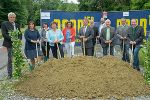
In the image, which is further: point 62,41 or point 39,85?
point 62,41

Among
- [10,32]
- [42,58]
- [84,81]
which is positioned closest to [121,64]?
[84,81]

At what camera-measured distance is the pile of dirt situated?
10578 millimetres

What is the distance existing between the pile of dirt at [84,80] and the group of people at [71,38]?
1.82 metres

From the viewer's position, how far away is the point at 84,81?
36.2ft

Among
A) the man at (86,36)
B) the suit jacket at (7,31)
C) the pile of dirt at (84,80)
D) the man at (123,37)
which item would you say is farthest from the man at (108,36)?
the suit jacket at (7,31)

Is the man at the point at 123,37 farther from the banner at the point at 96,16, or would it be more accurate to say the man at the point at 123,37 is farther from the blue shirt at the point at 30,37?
the banner at the point at 96,16

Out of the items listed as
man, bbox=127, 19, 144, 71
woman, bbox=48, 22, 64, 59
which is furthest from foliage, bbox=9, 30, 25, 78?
man, bbox=127, 19, 144, 71

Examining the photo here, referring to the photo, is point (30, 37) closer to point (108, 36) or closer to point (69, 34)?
point (69, 34)

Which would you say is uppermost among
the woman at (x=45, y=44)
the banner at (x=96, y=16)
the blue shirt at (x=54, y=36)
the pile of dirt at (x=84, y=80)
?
the banner at (x=96, y=16)

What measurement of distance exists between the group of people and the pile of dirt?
71.6 inches

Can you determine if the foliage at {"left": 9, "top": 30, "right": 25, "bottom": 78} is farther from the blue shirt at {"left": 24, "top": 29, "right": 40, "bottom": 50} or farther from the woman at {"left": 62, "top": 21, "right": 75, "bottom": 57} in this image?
the woman at {"left": 62, "top": 21, "right": 75, "bottom": 57}

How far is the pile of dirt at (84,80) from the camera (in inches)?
416

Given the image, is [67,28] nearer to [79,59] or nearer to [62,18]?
[79,59]

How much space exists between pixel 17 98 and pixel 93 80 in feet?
6.73
